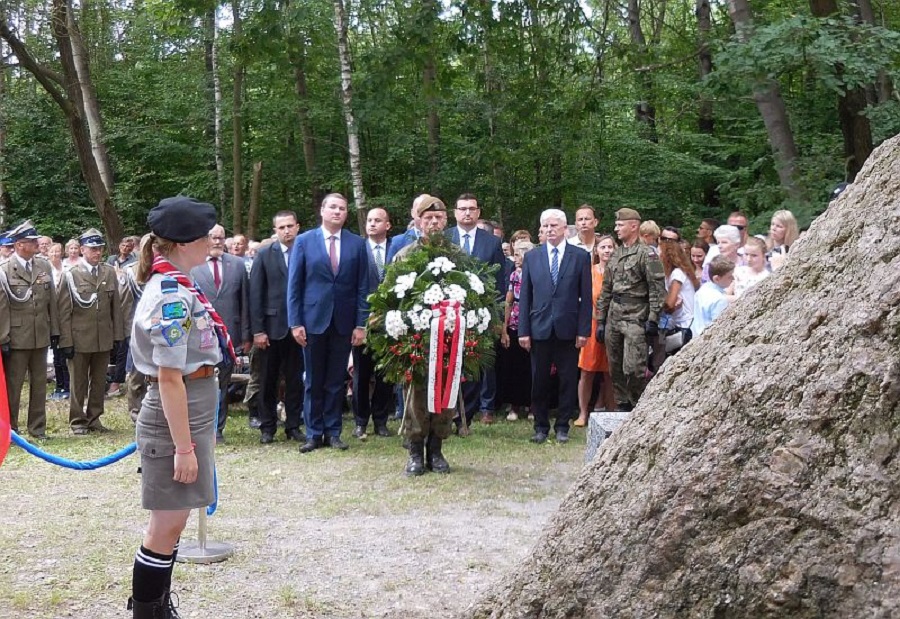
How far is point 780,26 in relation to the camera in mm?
11141

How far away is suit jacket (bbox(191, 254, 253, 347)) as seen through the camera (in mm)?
9773

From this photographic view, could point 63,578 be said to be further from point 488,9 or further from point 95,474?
point 488,9

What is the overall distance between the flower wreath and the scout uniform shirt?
3.84 metres

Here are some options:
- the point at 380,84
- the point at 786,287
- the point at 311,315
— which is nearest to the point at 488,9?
the point at 380,84

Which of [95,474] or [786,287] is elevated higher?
[786,287]

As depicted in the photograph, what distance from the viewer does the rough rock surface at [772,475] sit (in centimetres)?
188

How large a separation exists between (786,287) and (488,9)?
11323 millimetres

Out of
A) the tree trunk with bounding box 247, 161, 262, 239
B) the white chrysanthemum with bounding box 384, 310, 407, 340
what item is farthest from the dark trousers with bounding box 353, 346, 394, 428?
the tree trunk with bounding box 247, 161, 262, 239

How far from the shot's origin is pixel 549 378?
9.65m

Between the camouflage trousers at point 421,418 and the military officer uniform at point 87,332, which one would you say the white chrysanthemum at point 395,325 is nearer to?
the camouflage trousers at point 421,418

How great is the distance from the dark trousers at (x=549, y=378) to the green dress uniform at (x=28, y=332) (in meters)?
4.94

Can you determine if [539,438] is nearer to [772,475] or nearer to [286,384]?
[286,384]

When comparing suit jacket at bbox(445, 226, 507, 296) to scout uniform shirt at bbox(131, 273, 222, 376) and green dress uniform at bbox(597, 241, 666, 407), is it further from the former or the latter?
scout uniform shirt at bbox(131, 273, 222, 376)

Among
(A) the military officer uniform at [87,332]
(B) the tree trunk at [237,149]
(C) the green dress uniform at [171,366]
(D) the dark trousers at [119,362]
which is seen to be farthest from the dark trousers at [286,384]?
(B) the tree trunk at [237,149]
